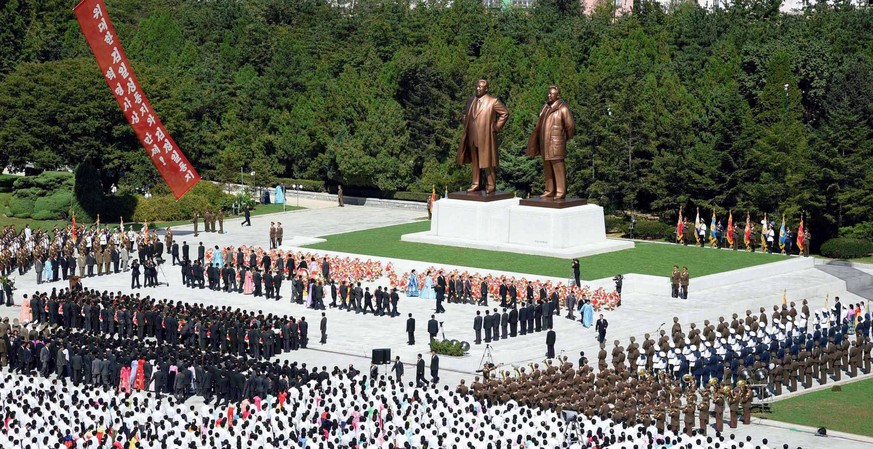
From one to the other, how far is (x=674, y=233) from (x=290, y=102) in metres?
29.7

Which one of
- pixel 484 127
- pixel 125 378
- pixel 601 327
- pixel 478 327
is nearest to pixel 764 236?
pixel 484 127

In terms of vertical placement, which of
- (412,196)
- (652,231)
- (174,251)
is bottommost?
(174,251)

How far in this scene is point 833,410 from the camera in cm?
3269

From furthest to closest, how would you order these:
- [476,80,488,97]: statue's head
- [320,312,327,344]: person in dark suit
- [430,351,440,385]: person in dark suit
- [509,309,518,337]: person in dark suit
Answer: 1. [476,80,488,97]: statue's head
2. [509,309,518,337]: person in dark suit
3. [320,312,327,344]: person in dark suit
4. [430,351,440,385]: person in dark suit

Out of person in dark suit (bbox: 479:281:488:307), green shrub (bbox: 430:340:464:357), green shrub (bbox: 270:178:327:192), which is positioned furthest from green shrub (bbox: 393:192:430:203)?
green shrub (bbox: 430:340:464:357)

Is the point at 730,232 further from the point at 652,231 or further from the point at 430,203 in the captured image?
the point at 430,203

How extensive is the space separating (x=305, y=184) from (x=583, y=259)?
89.2 ft

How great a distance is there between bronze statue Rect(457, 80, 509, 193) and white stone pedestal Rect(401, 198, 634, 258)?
1.18 meters

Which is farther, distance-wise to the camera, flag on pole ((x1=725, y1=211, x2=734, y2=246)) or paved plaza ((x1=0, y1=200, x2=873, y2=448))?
flag on pole ((x1=725, y1=211, x2=734, y2=246))

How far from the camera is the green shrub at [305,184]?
73.1m

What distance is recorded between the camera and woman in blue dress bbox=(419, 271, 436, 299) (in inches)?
1762

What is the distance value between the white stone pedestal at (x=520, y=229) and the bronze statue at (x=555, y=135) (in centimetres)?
118

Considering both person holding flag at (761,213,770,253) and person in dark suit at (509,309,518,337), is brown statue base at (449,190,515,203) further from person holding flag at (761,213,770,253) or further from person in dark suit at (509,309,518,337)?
person in dark suit at (509,309,518,337)

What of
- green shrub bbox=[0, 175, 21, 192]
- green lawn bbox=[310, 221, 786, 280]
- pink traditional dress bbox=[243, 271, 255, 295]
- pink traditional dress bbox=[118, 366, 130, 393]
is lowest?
pink traditional dress bbox=[118, 366, 130, 393]
